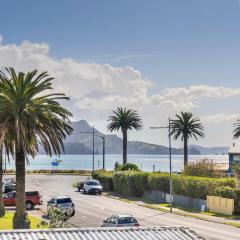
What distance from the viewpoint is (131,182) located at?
271 ft

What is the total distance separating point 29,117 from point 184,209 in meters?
30.7

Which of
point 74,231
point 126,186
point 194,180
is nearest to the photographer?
point 74,231

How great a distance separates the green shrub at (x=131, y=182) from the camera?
8083cm

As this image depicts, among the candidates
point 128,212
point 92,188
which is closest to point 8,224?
point 128,212

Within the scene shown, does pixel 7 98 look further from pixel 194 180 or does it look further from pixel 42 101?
pixel 194 180

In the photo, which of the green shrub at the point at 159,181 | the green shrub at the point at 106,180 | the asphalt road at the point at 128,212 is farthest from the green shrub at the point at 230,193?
the green shrub at the point at 106,180

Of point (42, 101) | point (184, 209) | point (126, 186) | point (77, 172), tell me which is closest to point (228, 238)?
point (42, 101)

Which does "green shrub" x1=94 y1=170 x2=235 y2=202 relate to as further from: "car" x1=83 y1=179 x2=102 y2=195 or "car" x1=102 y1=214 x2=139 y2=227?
"car" x1=102 y1=214 x2=139 y2=227

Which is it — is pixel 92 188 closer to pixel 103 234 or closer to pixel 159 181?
pixel 159 181

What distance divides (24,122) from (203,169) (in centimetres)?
4467

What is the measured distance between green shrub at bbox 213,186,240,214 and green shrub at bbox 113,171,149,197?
1868 centimetres

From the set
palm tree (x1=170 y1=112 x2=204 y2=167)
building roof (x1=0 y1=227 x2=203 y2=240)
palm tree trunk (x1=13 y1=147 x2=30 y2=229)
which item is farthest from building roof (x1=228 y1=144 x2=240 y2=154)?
building roof (x1=0 y1=227 x2=203 y2=240)

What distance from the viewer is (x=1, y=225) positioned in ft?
151

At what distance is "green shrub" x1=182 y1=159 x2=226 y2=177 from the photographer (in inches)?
3191
